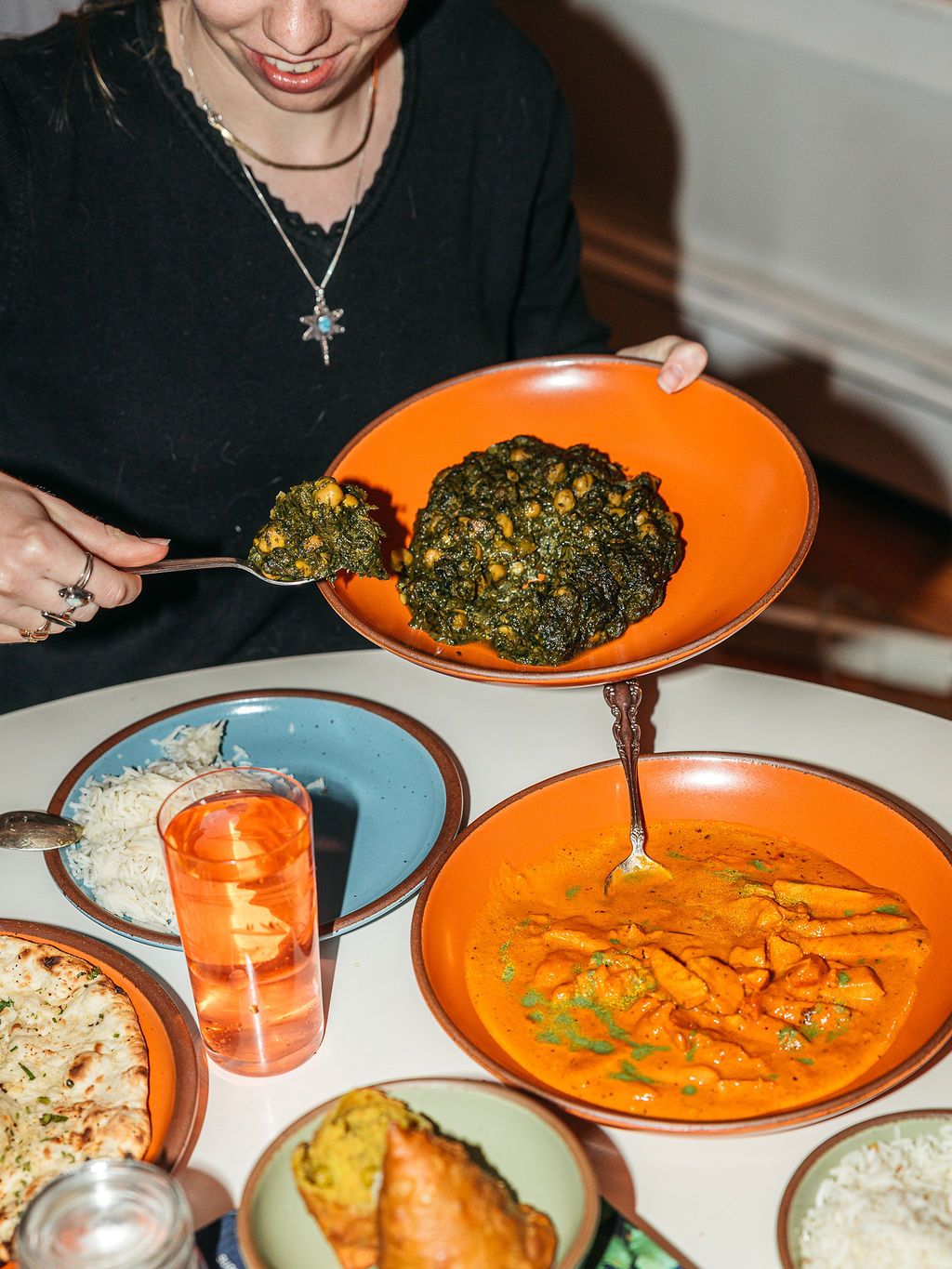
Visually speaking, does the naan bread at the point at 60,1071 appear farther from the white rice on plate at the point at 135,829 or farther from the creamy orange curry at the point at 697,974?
the creamy orange curry at the point at 697,974

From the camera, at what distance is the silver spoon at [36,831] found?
147cm

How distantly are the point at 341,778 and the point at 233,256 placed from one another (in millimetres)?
874

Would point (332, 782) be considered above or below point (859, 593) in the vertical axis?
above

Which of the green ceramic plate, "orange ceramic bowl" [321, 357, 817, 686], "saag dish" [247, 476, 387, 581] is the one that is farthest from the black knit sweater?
the green ceramic plate

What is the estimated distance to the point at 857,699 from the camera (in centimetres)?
172

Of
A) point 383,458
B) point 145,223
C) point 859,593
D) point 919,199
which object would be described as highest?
point 145,223

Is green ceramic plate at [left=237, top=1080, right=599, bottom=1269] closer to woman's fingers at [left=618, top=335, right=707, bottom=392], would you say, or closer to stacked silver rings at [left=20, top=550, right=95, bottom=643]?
stacked silver rings at [left=20, top=550, right=95, bottom=643]

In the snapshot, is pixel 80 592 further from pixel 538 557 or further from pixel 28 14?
pixel 28 14

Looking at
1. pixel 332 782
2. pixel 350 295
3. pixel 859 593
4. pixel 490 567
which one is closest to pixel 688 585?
pixel 490 567

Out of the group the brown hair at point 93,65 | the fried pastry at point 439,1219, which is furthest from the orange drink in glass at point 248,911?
the brown hair at point 93,65

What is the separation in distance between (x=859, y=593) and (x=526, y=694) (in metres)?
2.58

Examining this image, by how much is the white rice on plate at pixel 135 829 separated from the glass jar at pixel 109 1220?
46cm

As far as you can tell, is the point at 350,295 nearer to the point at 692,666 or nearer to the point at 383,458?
the point at 383,458

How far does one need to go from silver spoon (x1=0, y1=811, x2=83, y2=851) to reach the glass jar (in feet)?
2.04
